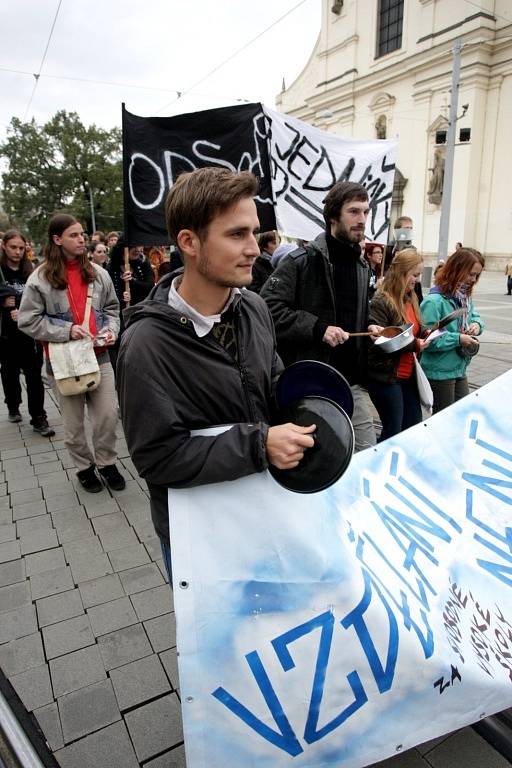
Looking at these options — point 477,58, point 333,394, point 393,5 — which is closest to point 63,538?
point 333,394

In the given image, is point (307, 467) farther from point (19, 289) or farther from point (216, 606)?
→ point (19, 289)

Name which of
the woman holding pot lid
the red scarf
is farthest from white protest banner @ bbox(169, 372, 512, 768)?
the red scarf

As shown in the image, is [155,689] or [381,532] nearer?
[381,532]

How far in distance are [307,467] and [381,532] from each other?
61 cm

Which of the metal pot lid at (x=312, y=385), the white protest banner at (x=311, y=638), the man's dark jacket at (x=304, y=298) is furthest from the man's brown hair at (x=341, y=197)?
the white protest banner at (x=311, y=638)

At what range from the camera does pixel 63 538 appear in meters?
3.21

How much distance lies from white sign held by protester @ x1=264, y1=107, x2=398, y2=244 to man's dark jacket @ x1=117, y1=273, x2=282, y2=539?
3294mm

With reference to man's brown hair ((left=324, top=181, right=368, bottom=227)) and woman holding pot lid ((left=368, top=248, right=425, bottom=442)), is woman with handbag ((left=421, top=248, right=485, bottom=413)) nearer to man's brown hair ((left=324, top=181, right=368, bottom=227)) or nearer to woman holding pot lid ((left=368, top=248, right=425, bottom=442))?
woman holding pot lid ((left=368, top=248, right=425, bottom=442))

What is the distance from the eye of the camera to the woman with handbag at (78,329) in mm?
3564

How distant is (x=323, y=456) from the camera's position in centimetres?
133

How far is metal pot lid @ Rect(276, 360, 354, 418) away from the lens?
4.93 feet

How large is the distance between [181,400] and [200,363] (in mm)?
118

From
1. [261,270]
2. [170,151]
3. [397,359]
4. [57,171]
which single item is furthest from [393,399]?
[57,171]

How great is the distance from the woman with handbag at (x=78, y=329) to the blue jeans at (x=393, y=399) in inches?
77.6
